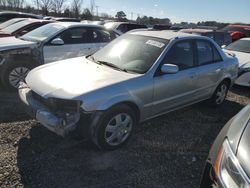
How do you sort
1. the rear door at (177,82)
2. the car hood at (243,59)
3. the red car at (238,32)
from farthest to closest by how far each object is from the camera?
the red car at (238,32) → the car hood at (243,59) → the rear door at (177,82)

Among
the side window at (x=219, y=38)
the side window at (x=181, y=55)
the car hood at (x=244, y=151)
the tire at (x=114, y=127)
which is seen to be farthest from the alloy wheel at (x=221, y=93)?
the side window at (x=219, y=38)

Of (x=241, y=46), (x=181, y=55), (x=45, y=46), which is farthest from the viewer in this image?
(x=241, y=46)

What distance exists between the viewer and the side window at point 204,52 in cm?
536

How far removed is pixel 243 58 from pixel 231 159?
708 cm

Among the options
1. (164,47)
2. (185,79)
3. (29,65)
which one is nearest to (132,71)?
(164,47)

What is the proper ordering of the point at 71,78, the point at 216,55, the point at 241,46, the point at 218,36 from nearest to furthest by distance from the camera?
1. the point at 71,78
2. the point at 216,55
3. the point at 241,46
4. the point at 218,36

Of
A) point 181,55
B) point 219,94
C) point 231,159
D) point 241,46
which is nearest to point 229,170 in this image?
point 231,159

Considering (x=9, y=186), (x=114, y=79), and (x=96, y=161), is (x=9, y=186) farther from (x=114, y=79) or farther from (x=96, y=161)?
(x=114, y=79)

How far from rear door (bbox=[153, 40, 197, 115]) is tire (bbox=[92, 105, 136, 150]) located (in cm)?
60

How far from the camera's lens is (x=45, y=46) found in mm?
6680

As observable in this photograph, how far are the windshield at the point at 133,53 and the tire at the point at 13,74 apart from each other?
2098 millimetres

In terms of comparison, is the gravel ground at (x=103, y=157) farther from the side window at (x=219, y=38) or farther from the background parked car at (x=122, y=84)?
the side window at (x=219, y=38)

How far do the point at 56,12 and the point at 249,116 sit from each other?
39.3 m

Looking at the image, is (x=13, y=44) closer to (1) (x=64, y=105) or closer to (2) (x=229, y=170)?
(1) (x=64, y=105)
